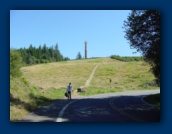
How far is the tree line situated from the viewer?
9227 millimetres

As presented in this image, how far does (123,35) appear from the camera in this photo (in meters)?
9.51

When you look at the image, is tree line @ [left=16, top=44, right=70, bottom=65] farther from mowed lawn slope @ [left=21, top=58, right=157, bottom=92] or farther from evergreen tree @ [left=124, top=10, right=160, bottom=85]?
evergreen tree @ [left=124, top=10, right=160, bottom=85]

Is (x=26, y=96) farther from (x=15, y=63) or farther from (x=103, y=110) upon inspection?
(x=103, y=110)

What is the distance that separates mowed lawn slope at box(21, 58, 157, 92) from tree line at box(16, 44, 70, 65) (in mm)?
123

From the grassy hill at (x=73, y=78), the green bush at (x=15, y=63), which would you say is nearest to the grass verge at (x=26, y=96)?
the grassy hill at (x=73, y=78)

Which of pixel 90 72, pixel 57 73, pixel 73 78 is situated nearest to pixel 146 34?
pixel 90 72

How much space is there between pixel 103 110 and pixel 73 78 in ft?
3.43

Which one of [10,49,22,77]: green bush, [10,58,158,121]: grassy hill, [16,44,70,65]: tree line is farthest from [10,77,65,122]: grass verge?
[16,44,70,65]: tree line

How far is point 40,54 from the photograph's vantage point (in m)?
9.44

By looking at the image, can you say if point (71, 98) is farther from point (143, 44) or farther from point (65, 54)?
point (143, 44)

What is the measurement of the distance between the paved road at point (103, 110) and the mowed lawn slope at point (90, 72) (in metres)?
0.41

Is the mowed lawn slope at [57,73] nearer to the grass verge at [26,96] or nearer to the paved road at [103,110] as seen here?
the grass verge at [26,96]

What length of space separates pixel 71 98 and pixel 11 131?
2201mm

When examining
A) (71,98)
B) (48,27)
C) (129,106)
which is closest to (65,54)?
(48,27)
